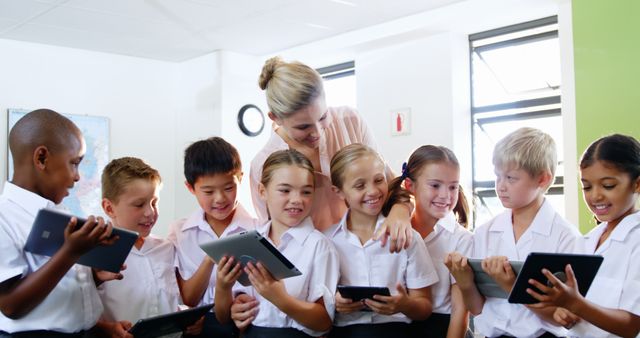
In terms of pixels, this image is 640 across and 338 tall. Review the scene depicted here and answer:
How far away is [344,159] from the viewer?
2398 millimetres

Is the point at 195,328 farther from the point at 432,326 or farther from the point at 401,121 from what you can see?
the point at 401,121

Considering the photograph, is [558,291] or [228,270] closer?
[558,291]

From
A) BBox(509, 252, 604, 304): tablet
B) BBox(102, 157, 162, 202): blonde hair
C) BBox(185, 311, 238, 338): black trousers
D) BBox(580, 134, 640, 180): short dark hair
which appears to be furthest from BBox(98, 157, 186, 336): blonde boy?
BBox(580, 134, 640, 180): short dark hair

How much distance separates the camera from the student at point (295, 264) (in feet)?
7.00

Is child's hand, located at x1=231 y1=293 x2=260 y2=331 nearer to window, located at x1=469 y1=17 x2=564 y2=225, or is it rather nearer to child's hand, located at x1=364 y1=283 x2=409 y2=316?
child's hand, located at x1=364 y1=283 x2=409 y2=316

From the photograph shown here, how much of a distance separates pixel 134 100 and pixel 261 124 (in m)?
1.34

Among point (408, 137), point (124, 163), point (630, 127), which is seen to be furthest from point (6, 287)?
point (408, 137)

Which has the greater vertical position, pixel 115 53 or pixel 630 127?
pixel 115 53

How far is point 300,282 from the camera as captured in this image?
2.25 meters

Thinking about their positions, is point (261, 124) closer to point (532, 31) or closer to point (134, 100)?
point (134, 100)

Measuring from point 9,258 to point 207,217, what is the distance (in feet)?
2.81

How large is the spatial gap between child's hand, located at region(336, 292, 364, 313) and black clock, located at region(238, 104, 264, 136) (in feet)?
16.2

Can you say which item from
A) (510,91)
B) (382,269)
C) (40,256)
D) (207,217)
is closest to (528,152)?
(382,269)

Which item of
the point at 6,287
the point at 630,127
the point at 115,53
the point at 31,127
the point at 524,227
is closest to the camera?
the point at 6,287
